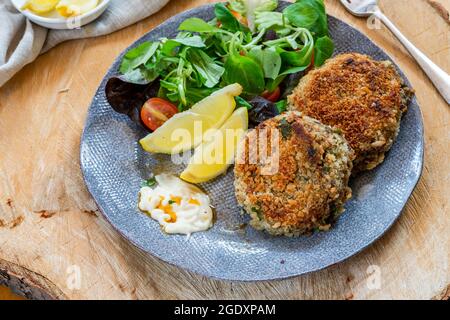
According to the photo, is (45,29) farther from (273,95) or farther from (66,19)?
(273,95)

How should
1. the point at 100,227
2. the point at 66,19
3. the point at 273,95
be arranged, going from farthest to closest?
1. the point at 66,19
2. the point at 273,95
3. the point at 100,227

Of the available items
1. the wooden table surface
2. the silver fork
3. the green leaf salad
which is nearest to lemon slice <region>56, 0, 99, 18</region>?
the wooden table surface

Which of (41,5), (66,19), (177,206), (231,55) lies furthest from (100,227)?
(41,5)

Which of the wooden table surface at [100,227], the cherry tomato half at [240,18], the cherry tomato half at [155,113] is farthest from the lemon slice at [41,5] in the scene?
the cherry tomato half at [240,18]

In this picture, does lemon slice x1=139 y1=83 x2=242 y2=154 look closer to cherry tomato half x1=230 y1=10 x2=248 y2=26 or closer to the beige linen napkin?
cherry tomato half x1=230 y1=10 x2=248 y2=26

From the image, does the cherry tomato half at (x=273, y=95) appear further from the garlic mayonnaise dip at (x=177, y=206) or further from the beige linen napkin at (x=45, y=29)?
the beige linen napkin at (x=45, y=29)

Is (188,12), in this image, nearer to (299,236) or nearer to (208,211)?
(208,211)

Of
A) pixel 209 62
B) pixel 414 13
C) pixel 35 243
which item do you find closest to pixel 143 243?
pixel 35 243
